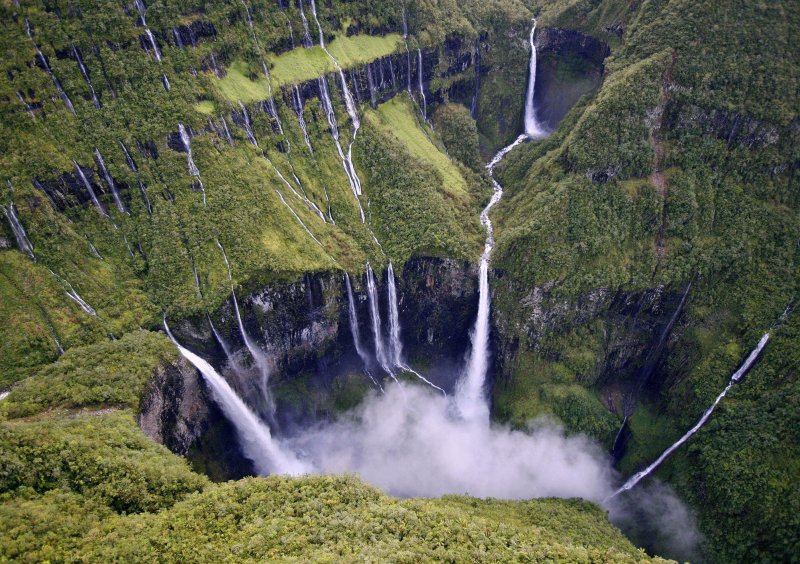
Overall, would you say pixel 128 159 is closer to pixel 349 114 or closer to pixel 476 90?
pixel 349 114

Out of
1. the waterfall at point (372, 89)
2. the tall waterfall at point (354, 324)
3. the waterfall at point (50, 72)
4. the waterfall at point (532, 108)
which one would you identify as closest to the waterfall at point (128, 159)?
the waterfall at point (50, 72)

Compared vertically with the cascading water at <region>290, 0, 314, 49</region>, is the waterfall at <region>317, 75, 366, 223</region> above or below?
below

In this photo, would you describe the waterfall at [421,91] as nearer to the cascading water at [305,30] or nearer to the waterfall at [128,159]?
the cascading water at [305,30]

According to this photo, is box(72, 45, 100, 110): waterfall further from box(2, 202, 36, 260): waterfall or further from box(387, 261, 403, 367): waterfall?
box(387, 261, 403, 367): waterfall

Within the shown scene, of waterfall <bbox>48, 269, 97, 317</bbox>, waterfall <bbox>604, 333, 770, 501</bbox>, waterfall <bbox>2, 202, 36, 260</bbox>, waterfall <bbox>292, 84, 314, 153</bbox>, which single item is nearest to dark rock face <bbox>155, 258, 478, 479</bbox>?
waterfall <bbox>48, 269, 97, 317</bbox>

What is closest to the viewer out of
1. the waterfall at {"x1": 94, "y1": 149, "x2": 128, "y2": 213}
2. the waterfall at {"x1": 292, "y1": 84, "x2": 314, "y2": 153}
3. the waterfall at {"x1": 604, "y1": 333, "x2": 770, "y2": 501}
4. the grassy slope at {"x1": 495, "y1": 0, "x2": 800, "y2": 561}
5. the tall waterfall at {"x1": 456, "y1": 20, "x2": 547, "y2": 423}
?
the waterfall at {"x1": 94, "y1": 149, "x2": 128, "y2": 213}

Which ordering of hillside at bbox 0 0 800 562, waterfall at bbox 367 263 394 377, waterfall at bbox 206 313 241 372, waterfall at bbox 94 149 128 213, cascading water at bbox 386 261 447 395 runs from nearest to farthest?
hillside at bbox 0 0 800 562, waterfall at bbox 94 149 128 213, waterfall at bbox 206 313 241 372, waterfall at bbox 367 263 394 377, cascading water at bbox 386 261 447 395

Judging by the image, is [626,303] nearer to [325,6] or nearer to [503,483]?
[503,483]
